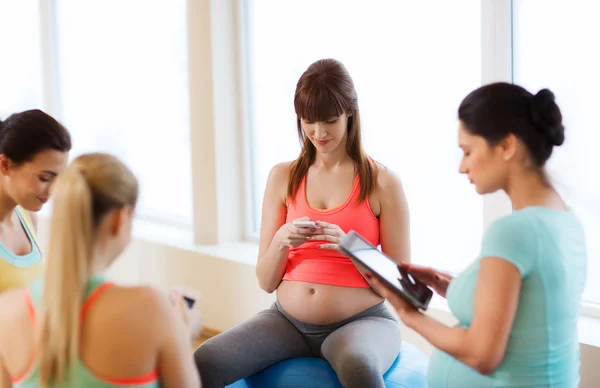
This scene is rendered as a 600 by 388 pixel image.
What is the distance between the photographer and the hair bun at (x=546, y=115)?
1.63 meters

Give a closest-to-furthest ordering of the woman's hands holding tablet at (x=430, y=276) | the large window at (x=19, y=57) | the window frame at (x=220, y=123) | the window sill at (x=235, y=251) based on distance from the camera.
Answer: the woman's hands holding tablet at (x=430, y=276)
the window sill at (x=235, y=251)
the window frame at (x=220, y=123)
the large window at (x=19, y=57)

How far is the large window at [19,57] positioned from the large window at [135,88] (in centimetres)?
36

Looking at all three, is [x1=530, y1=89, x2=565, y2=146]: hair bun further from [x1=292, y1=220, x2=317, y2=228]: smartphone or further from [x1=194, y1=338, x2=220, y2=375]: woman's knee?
[x1=194, y1=338, x2=220, y2=375]: woman's knee

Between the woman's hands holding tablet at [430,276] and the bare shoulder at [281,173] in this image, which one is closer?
the woman's hands holding tablet at [430,276]

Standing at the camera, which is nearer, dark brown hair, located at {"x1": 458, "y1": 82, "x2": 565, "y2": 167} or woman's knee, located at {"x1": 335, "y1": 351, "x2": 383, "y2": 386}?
dark brown hair, located at {"x1": 458, "y1": 82, "x2": 565, "y2": 167}

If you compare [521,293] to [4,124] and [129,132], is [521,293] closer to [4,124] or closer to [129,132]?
[4,124]

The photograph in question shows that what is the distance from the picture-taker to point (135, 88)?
15.2ft

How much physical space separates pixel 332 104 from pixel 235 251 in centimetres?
159

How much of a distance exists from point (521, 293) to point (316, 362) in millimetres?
882

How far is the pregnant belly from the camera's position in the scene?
2.36 metres

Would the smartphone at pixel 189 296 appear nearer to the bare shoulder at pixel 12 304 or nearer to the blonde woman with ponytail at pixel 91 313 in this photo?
the blonde woman with ponytail at pixel 91 313

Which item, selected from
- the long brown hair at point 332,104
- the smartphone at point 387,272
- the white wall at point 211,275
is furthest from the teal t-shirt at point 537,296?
the white wall at point 211,275

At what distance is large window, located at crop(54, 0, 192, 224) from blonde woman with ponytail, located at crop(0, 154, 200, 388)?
2541 millimetres

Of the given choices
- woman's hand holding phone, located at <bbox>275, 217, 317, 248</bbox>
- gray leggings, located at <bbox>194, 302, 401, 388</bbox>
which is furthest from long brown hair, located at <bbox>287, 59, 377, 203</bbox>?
gray leggings, located at <bbox>194, 302, 401, 388</bbox>
